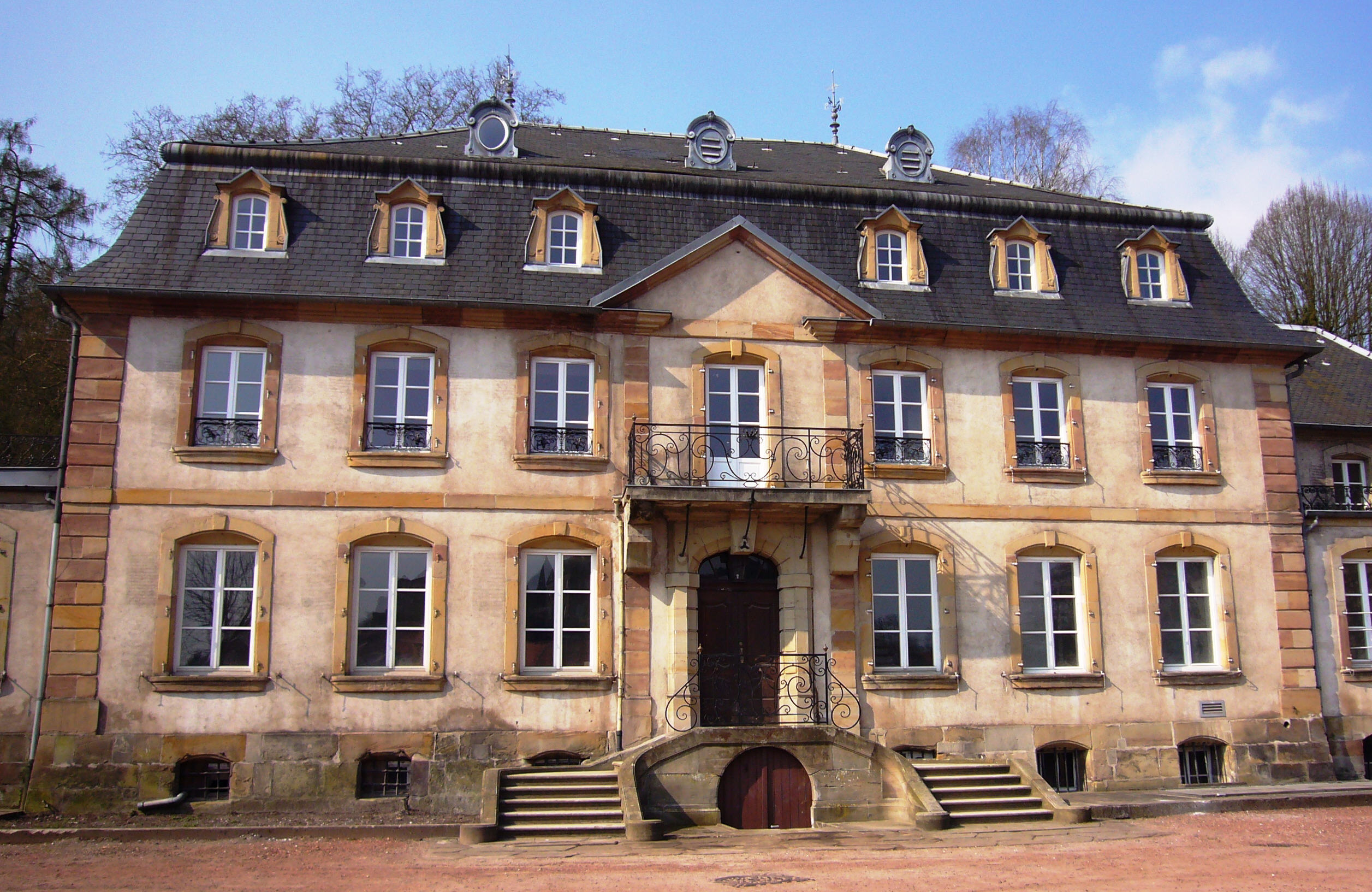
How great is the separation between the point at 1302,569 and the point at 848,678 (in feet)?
25.8

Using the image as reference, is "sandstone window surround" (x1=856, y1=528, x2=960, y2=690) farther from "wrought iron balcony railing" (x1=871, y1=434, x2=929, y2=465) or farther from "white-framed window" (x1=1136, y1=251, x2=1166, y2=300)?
"white-framed window" (x1=1136, y1=251, x2=1166, y2=300)

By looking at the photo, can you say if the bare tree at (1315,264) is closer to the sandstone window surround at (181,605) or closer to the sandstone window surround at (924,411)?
the sandstone window surround at (924,411)

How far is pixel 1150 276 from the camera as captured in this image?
19.3m

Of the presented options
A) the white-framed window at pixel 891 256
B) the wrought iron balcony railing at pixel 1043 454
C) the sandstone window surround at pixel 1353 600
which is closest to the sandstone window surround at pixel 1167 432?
the wrought iron balcony railing at pixel 1043 454

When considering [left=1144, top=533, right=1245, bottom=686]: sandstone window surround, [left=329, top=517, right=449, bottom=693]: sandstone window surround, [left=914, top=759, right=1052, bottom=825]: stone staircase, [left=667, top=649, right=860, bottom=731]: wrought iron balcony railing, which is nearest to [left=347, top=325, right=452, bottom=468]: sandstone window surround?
[left=329, top=517, right=449, bottom=693]: sandstone window surround

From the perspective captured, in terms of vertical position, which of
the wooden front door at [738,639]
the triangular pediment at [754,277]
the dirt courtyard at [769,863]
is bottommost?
the dirt courtyard at [769,863]

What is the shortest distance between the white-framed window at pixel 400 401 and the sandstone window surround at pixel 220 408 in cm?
135

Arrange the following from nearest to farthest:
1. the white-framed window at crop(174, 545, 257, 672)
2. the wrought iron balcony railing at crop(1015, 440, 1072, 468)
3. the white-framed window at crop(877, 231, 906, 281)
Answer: the white-framed window at crop(174, 545, 257, 672) < the wrought iron balcony railing at crop(1015, 440, 1072, 468) < the white-framed window at crop(877, 231, 906, 281)

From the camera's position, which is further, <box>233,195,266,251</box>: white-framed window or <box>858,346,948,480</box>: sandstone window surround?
<box>858,346,948,480</box>: sandstone window surround

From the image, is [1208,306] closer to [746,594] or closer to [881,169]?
[881,169]

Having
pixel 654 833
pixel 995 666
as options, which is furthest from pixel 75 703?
pixel 995 666

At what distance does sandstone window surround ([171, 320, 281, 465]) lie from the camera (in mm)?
15992

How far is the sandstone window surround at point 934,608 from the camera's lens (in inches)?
656

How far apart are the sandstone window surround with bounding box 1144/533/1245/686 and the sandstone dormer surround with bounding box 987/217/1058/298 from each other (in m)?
4.47
